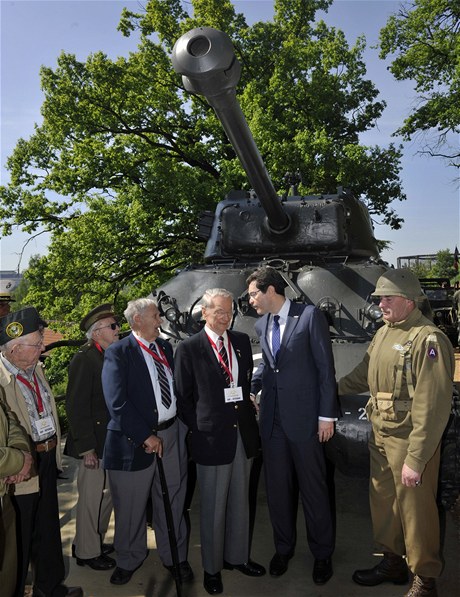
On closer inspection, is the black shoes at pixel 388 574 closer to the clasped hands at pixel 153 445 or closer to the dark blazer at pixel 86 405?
the clasped hands at pixel 153 445

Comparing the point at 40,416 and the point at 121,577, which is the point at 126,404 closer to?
the point at 40,416

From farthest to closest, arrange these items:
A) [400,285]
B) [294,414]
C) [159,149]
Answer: [159,149], [294,414], [400,285]

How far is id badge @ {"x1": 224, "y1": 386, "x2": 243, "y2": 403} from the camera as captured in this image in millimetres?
4355

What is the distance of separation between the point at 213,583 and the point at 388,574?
4.08 feet

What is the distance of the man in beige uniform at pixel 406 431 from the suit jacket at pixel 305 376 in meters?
0.32

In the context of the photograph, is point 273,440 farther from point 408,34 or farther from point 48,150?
point 408,34

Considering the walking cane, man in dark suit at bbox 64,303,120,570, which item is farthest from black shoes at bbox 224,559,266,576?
man in dark suit at bbox 64,303,120,570

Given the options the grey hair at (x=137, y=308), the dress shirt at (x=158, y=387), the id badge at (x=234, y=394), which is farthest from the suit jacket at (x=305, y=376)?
the grey hair at (x=137, y=308)

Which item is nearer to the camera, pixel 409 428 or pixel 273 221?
pixel 409 428

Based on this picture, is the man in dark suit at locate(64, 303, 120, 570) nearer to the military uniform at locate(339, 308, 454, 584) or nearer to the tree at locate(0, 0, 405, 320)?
the military uniform at locate(339, 308, 454, 584)

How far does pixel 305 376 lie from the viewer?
432 centimetres

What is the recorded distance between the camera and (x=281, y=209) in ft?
21.7

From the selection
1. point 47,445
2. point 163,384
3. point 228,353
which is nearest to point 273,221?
point 228,353

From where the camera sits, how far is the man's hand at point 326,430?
422 cm
